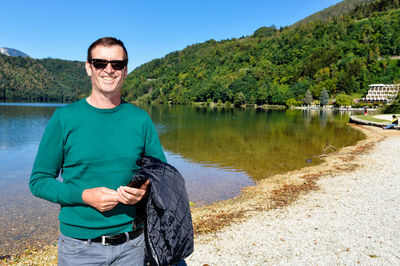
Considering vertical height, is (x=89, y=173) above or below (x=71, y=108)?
below

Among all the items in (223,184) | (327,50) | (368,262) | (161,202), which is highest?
(327,50)

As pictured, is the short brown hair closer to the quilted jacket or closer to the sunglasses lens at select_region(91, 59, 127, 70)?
the sunglasses lens at select_region(91, 59, 127, 70)

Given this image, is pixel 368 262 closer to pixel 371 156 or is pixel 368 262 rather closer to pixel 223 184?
pixel 223 184

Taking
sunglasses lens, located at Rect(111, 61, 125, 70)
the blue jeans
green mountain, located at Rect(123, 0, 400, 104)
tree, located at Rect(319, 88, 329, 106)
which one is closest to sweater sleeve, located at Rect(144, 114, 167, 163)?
sunglasses lens, located at Rect(111, 61, 125, 70)

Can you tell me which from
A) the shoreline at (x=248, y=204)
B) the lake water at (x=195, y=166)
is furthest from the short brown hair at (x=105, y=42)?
the lake water at (x=195, y=166)

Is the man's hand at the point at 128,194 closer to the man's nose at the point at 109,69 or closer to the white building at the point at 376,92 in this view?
the man's nose at the point at 109,69

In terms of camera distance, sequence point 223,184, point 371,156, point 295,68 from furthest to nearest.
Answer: point 295,68 < point 371,156 < point 223,184

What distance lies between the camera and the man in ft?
6.64

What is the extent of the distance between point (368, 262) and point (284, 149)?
20269 mm

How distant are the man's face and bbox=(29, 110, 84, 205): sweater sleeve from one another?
44 centimetres

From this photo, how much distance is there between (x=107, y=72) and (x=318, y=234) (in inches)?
282

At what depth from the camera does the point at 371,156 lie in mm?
19469

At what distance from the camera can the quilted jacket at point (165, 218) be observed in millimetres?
2195

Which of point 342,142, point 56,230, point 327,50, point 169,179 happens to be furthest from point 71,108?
point 327,50
